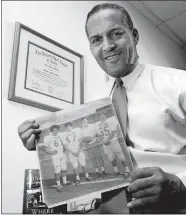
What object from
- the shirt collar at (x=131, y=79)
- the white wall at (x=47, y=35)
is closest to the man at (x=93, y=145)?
the shirt collar at (x=131, y=79)

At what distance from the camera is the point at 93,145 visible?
703mm

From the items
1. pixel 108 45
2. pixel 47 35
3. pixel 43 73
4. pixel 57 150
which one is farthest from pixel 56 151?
pixel 47 35

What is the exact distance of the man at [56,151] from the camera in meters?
0.70

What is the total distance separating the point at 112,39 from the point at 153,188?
467 millimetres

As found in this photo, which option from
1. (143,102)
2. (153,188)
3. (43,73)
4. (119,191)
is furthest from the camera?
(43,73)

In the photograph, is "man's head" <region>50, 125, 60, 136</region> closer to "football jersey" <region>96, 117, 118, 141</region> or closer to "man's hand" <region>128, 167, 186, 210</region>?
"football jersey" <region>96, 117, 118, 141</region>

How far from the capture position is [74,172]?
70cm

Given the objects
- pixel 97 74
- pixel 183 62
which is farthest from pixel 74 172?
pixel 183 62

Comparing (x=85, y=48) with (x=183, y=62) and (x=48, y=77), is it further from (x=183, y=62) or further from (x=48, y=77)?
(x=183, y=62)

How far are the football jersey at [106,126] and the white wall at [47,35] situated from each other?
612 mm

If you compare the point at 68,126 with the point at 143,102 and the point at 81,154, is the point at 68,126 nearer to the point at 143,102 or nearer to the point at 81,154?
the point at 81,154

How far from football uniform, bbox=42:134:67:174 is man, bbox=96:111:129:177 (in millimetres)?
113

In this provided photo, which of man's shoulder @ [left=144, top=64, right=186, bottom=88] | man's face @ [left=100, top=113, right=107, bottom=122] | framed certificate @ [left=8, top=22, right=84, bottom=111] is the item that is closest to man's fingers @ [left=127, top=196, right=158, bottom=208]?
man's face @ [left=100, top=113, right=107, bottom=122]

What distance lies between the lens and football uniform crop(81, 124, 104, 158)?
70 cm
